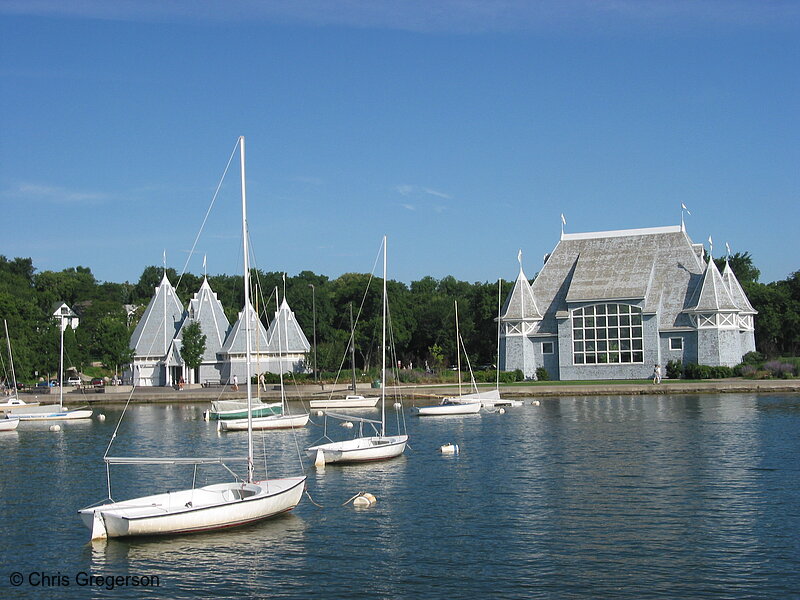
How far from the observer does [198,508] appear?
73.4 ft

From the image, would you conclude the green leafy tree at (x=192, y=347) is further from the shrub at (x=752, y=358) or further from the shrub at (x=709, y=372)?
the shrub at (x=752, y=358)

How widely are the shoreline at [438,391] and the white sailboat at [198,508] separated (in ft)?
118

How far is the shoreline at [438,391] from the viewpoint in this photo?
207 feet

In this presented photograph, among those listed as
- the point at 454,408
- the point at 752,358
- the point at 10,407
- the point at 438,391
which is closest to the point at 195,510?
the point at 454,408

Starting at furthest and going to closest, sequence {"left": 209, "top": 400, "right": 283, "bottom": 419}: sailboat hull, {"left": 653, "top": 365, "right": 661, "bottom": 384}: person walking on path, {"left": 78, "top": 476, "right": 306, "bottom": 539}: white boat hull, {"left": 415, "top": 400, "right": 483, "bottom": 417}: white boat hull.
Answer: {"left": 653, "top": 365, "right": 661, "bottom": 384}: person walking on path < {"left": 415, "top": 400, "right": 483, "bottom": 417}: white boat hull < {"left": 209, "top": 400, "right": 283, "bottom": 419}: sailboat hull < {"left": 78, "top": 476, "right": 306, "bottom": 539}: white boat hull

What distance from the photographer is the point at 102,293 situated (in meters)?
158

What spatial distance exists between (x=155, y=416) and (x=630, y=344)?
38120mm

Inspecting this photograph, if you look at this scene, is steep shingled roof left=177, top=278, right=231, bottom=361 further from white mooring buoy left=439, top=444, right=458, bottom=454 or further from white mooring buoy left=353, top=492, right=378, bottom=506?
white mooring buoy left=353, top=492, right=378, bottom=506

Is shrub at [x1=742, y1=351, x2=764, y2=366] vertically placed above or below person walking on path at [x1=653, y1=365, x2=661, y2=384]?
above

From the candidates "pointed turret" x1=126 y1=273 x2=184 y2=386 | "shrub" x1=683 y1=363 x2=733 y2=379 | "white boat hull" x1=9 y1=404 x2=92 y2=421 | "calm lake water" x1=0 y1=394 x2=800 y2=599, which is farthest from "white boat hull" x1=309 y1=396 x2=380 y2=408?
"pointed turret" x1=126 y1=273 x2=184 y2=386

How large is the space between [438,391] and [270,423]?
22.6 metres

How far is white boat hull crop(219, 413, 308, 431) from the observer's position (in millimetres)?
47031

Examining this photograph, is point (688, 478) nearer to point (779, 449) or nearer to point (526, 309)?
point (779, 449)

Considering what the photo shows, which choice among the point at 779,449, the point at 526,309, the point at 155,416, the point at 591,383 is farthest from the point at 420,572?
the point at 526,309
